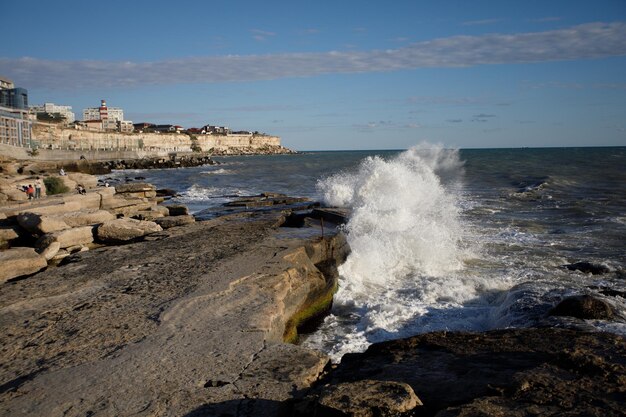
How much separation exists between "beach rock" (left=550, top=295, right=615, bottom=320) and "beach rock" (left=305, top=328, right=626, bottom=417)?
Result: 1619 mm

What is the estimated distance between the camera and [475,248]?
11.9 metres

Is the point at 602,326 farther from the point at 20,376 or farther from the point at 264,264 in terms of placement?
the point at 20,376

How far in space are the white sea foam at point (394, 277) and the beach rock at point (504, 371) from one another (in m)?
1.76

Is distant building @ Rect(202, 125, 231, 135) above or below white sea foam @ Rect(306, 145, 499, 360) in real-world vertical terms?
above

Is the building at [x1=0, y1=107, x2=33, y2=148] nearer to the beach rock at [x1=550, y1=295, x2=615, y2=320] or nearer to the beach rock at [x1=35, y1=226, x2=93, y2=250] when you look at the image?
the beach rock at [x1=35, y1=226, x2=93, y2=250]

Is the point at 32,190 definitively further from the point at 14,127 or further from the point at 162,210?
the point at 14,127

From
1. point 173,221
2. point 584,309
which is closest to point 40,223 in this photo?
point 173,221

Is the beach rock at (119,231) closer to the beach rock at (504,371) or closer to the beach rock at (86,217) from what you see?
the beach rock at (86,217)

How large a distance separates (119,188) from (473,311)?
50.5 feet

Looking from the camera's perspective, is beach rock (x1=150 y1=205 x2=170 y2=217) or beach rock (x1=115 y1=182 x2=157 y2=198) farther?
beach rock (x1=115 y1=182 x2=157 y2=198)

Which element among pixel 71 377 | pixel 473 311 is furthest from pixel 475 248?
pixel 71 377

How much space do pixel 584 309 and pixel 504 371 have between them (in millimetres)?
3027

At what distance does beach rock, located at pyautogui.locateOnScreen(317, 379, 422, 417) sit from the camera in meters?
2.92

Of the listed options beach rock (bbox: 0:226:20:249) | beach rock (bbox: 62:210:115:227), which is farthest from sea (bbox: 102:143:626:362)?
beach rock (bbox: 0:226:20:249)
